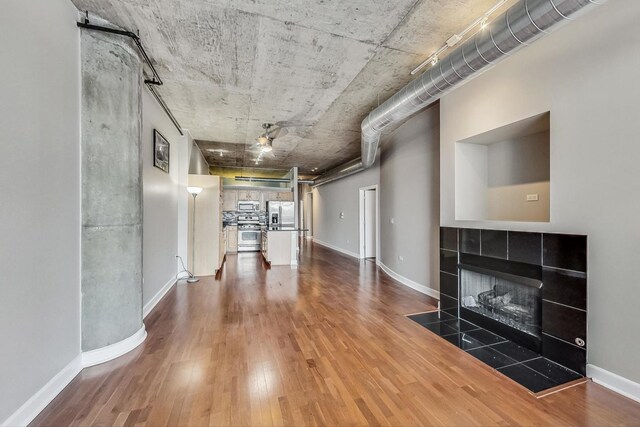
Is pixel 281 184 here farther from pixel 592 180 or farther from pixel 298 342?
pixel 592 180

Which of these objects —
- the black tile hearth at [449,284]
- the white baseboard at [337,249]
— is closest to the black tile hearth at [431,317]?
the black tile hearth at [449,284]

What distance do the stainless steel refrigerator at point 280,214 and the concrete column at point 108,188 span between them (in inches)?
263

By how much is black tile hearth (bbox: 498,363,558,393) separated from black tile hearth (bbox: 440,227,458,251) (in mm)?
1444

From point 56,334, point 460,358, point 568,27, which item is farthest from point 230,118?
point 460,358

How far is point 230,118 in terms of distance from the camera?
463 cm

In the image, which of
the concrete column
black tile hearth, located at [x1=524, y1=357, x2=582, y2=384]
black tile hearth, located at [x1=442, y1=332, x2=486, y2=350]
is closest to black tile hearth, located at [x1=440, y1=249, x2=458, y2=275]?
black tile hearth, located at [x1=442, y1=332, x2=486, y2=350]

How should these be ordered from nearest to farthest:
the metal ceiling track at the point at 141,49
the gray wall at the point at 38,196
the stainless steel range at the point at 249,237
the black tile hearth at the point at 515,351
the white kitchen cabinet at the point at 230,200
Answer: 1. the gray wall at the point at 38,196
2. the metal ceiling track at the point at 141,49
3. the black tile hearth at the point at 515,351
4. the stainless steel range at the point at 249,237
5. the white kitchen cabinet at the point at 230,200

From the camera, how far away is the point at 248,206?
951cm

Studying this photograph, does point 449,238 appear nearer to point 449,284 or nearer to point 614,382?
point 449,284

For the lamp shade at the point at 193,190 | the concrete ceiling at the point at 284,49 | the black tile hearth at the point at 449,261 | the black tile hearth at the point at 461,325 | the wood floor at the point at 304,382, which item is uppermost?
the concrete ceiling at the point at 284,49

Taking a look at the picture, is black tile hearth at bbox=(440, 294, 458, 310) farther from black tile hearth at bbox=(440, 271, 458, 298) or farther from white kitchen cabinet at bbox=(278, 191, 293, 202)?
white kitchen cabinet at bbox=(278, 191, 293, 202)

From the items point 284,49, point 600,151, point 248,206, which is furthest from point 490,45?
→ point 248,206

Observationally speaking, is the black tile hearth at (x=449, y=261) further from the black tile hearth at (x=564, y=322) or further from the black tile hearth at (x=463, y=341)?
the black tile hearth at (x=564, y=322)

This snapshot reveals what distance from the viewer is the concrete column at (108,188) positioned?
7.27 feet
